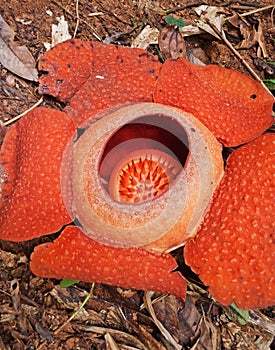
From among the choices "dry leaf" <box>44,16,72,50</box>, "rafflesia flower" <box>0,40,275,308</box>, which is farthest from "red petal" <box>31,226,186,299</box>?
"dry leaf" <box>44,16,72,50</box>

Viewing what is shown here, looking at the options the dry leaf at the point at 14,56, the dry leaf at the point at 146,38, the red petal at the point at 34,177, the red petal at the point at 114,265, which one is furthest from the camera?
the dry leaf at the point at 146,38

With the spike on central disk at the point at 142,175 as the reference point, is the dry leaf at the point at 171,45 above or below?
above

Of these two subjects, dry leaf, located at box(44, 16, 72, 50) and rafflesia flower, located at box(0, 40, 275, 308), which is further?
dry leaf, located at box(44, 16, 72, 50)

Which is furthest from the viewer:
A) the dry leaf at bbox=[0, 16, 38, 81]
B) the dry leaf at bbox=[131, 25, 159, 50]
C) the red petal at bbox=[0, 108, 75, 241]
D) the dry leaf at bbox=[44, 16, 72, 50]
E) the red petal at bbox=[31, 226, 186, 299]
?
the dry leaf at bbox=[131, 25, 159, 50]

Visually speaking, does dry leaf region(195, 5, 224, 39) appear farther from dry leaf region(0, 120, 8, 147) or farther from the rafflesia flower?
dry leaf region(0, 120, 8, 147)

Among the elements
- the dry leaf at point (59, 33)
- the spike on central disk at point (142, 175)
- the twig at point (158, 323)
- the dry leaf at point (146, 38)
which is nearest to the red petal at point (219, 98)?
the spike on central disk at point (142, 175)

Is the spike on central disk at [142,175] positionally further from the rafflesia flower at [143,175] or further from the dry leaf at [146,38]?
the dry leaf at [146,38]

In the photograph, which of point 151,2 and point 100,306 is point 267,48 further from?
point 100,306

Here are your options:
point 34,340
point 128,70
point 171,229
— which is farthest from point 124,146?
point 34,340
